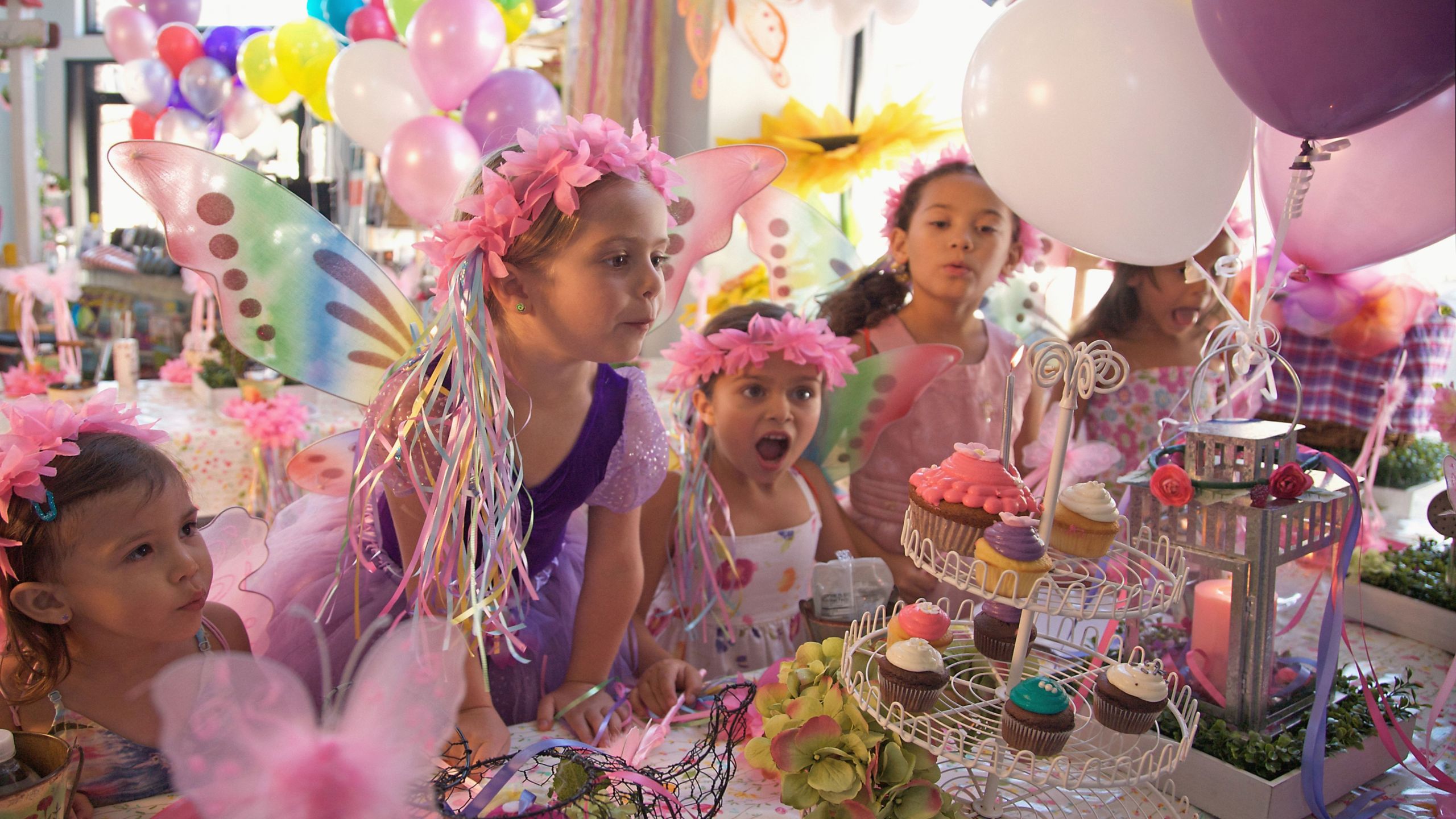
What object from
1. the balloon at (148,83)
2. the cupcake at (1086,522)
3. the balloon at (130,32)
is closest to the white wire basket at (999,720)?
the cupcake at (1086,522)

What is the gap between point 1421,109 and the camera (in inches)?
45.3

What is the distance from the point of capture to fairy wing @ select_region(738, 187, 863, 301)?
210 cm

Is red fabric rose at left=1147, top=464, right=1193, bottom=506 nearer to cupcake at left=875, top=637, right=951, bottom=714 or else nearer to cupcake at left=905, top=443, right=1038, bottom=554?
cupcake at left=905, top=443, right=1038, bottom=554

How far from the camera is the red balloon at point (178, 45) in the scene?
16.1 feet

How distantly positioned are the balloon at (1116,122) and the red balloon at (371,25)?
103 inches

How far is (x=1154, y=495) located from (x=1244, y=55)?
53 cm

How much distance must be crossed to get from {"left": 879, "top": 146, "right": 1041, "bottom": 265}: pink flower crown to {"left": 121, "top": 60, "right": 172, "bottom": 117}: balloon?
457cm

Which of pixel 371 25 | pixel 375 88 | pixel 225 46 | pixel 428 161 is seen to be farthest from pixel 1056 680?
pixel 225 46

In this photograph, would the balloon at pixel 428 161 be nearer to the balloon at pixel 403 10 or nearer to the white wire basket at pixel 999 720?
the balloon at pixel 403 10

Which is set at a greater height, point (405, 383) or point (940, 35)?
point (940, 35)

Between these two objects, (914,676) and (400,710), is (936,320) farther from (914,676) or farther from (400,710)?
(400,710)

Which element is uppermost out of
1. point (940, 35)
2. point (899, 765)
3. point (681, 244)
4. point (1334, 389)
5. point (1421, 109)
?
point (940, 35)

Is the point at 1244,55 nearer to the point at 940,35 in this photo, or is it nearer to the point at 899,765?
the point at 899,765

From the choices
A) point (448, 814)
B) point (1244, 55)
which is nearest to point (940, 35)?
point (1244, 55)
